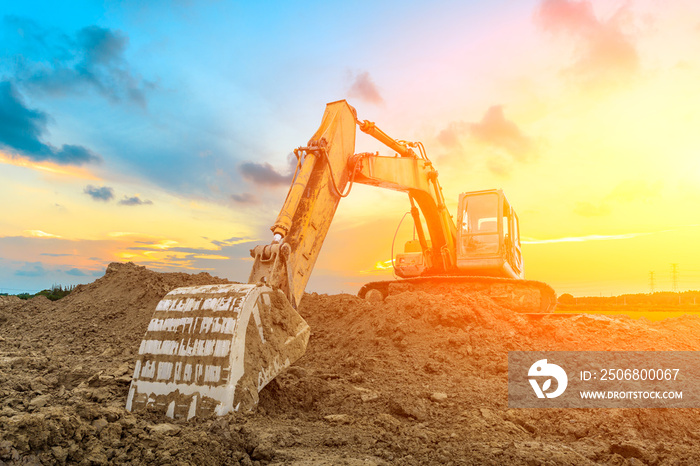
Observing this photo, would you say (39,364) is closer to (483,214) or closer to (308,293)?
(308,293)

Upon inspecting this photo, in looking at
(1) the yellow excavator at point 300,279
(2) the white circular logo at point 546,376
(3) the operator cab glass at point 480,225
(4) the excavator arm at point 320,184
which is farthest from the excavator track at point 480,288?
(2) the white circular logo at point 546,376

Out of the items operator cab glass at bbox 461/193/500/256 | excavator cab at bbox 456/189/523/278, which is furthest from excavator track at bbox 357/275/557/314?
operator cab glass at bbox 461/193/500/256

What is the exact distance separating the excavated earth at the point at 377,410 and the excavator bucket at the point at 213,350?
0.18 m

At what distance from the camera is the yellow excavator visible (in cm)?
375

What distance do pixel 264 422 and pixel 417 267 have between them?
6462 millimetres

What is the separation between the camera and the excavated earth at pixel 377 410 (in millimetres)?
3062

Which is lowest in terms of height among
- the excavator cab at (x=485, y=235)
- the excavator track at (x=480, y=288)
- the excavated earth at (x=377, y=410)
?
the excavated earth at (x=377, y=410)

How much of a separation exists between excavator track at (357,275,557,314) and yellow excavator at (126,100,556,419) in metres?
0.02

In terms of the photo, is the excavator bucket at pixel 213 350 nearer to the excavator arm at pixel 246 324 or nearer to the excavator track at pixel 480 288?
the excavator arm at pixel 246 324

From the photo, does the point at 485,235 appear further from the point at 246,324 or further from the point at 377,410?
the point at 246,324

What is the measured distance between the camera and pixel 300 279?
5.37 metres

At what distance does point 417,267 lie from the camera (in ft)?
32.0

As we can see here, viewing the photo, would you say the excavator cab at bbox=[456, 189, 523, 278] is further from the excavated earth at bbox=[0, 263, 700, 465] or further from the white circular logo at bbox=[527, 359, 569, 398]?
the white circular logo at bbox=[527, 359, 569, 398]

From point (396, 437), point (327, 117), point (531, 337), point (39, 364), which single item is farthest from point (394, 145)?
point (39, 364)
